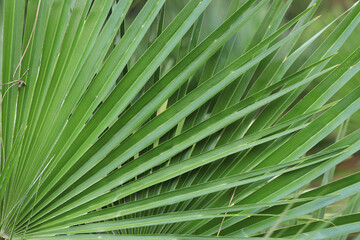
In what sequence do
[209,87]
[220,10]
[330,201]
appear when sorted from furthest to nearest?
[220,10]
[209,87]
[330,201]

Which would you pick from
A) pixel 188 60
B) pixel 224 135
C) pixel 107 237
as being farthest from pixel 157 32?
pixel 107 237

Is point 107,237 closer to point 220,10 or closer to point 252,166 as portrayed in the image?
point 252,166

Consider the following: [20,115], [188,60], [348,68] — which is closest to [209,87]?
[188,60]

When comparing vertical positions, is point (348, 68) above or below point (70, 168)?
above

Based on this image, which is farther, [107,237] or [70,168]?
[70,168]

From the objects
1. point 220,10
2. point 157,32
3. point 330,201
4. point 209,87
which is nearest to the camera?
point 330,201

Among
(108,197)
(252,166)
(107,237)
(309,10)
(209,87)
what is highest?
(309,10)
